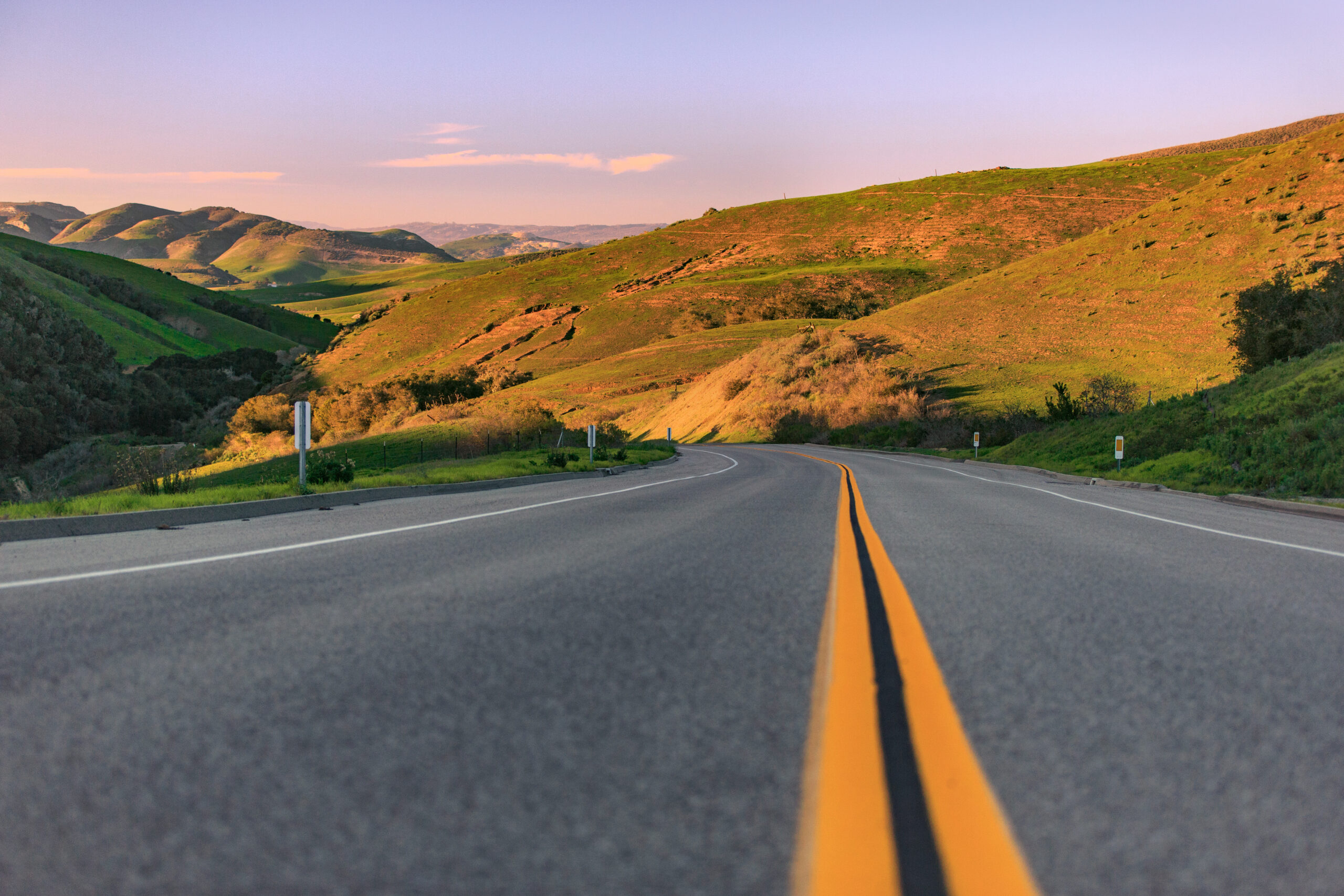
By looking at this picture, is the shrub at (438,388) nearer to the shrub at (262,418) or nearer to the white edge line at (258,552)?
the shrub at (262,418)

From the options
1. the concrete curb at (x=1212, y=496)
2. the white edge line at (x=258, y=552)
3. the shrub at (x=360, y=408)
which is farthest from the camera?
the shrub at (x=360, y=408)

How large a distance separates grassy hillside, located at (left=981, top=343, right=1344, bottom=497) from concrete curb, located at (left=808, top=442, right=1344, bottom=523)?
1.81ft

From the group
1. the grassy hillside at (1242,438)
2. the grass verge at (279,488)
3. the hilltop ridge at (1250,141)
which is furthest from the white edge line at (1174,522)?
the hilltop ridge at (1250,141)

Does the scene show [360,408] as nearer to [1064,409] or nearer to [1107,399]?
[1064,409]

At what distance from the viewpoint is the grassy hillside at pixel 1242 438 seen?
17750 mm

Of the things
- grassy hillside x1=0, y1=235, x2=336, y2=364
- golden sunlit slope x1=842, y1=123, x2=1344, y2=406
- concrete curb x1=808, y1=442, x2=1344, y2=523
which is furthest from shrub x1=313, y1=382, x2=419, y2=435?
grassy hillside x1=0, y1=235, x2=336, y2=364

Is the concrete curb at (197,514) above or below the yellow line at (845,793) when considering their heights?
below

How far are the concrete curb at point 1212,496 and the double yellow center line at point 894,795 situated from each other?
1263 cm

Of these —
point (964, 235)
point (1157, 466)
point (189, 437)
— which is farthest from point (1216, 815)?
point (964, 235)

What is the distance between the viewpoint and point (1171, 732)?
3.00m

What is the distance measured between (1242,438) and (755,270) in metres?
116

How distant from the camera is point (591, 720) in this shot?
10.1 ft

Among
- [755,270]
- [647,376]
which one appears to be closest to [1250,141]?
[755,270]

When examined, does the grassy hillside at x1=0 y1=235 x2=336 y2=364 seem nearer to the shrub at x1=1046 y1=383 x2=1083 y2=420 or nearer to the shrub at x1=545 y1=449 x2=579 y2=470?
the shrub at x1=545 y1=449 x2=579 y2=470
